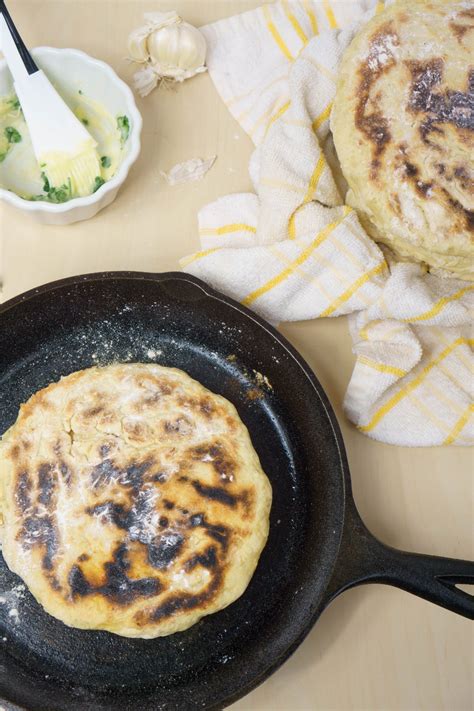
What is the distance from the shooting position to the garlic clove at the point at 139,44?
179cm

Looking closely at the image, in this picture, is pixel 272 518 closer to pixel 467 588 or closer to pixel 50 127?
pixel 467 588

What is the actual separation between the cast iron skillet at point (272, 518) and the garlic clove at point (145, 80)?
552 millimetres

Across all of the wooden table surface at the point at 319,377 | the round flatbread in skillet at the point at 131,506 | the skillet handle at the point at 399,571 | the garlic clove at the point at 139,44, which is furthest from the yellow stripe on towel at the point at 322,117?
the skillet handle at the point at 399,571

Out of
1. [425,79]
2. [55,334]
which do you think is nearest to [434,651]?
[55,334]

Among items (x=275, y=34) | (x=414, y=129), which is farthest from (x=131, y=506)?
(x=275, y=34)

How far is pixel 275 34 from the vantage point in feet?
6.15

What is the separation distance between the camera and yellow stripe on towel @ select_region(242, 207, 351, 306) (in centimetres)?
164

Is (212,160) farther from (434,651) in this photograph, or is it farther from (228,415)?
(434,651)

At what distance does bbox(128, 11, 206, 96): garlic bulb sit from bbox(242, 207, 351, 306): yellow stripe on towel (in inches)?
21.7

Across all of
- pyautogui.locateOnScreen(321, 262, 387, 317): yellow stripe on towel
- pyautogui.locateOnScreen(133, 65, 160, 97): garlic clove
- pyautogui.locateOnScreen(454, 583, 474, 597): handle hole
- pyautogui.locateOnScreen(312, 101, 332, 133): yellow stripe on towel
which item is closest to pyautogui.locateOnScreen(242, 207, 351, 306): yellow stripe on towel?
pyautogui.locateOnScreen(321, 262, 387, 317): yellow stripe on towel

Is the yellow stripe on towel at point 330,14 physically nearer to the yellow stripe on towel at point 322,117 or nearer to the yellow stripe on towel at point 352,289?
the yellow stripe on towel at point 322,117

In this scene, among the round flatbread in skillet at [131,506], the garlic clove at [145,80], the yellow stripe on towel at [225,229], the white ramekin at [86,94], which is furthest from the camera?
the garlic clove at [145,80]

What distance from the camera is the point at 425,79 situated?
1.57 metres

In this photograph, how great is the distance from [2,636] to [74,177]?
1.00m
